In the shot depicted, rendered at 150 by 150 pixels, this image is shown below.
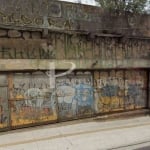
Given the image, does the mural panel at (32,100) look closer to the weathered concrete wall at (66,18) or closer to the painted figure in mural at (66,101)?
the painted figure in mural at (66,101)

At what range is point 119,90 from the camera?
12266 mm

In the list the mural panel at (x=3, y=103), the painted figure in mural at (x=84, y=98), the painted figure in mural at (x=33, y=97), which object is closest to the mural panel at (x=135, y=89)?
the painted figure in mural at (x=84, y=98)

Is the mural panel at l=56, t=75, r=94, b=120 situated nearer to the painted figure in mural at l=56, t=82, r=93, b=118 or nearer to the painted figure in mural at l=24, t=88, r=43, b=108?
the painted figure in mural at l=56, t=82, r=93, b=118

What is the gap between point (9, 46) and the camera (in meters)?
9.35

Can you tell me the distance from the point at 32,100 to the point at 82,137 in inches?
95.9

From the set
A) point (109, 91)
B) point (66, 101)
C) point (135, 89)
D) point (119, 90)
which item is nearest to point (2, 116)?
point (66, 101)

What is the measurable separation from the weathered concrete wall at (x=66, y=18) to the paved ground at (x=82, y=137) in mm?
3679

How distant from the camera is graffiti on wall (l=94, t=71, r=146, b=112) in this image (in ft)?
38.5

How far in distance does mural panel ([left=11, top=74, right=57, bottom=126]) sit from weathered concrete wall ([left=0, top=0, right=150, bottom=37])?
6.29 ft

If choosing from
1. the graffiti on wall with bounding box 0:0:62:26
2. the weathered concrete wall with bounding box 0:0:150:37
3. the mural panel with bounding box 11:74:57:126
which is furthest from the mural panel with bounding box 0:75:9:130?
the graffiti on wall with bounding box 0:0:62:26

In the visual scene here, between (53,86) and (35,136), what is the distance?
2.20 metres

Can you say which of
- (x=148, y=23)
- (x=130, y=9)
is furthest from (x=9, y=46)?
(x=148, y=23)

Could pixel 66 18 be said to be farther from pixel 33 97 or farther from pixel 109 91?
pixel 109 91

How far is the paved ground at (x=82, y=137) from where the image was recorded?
7914 millimetres
